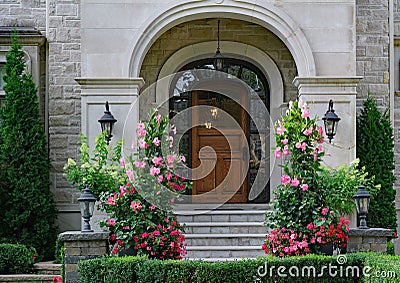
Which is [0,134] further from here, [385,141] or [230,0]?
[385,141]

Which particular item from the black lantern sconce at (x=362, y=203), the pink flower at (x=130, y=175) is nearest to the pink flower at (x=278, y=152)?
the black lantern sconce at (x=362, y=203)

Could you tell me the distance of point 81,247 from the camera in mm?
7789

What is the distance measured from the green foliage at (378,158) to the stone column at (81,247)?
4.35 metres

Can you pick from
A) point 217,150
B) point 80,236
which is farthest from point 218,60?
point 80,236

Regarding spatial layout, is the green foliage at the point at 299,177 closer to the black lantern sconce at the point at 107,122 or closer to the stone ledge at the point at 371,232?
the stone ledge at the point at 371,232

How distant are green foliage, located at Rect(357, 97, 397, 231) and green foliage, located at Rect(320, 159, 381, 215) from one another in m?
1.26

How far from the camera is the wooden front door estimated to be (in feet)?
37.1

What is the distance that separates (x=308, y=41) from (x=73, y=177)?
3629 millimetres

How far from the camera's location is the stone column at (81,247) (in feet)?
25.4

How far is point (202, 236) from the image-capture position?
32.1ft

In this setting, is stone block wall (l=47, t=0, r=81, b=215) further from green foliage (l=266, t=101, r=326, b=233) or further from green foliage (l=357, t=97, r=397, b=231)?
green foliage (l=357, t=97, r=397, b=231)

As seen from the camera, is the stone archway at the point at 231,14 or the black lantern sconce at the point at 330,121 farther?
the stone archway at the point at 231,14

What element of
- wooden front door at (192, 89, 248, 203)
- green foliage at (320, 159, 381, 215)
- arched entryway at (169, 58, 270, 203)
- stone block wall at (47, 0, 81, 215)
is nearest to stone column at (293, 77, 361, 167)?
green foliage at (320, 159, 381, 215)

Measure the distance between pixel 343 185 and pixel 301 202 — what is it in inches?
41.2
